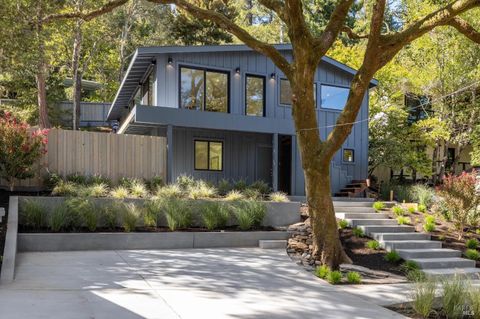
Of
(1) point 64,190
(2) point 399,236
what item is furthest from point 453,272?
(1) point 64,190

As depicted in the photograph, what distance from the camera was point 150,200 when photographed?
1125cm

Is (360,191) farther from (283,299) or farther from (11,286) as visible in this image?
(11,286)

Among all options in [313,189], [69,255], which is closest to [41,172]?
[69,255]

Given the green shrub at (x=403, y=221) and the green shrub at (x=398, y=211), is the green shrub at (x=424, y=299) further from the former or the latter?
the green shrub at (x=398, y=211)

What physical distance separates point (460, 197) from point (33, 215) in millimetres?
10049

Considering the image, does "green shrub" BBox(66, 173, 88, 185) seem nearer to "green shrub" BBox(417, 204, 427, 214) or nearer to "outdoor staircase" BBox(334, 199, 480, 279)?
"outdoor staircase" BBox(334, 199, 480, 279)

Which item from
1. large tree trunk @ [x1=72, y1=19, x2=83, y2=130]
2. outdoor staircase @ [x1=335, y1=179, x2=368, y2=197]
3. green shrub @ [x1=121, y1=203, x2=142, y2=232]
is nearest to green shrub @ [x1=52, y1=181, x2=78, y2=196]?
green shrub @ [x1=121, y1=203, x2=142, y2=232]

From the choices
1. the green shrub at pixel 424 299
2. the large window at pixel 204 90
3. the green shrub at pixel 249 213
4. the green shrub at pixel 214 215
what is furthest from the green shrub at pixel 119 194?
the green shrub at pixel 424 299

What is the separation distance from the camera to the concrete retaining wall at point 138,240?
9.01m

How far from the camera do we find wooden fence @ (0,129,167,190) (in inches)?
488

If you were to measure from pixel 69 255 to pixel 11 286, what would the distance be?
2.74 m

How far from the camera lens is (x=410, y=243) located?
1042cm

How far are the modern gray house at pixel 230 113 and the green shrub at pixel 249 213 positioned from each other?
3.38 metres

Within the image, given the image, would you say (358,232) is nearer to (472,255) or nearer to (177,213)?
(472,255)
